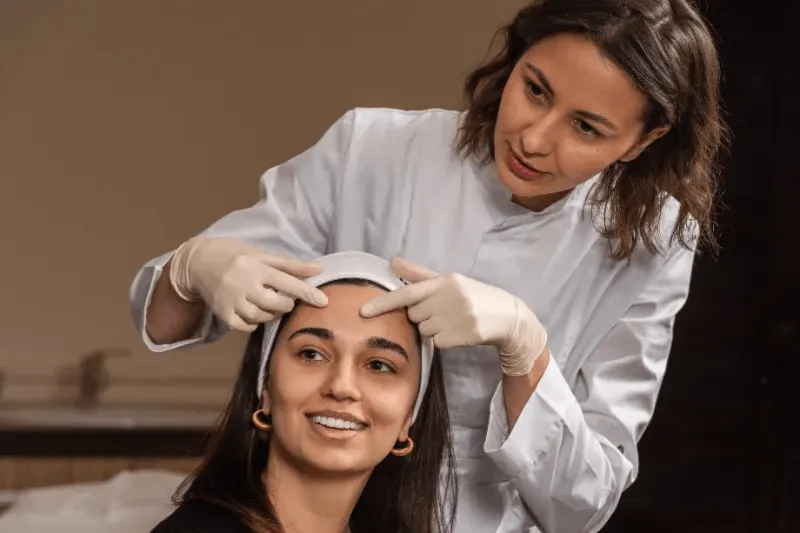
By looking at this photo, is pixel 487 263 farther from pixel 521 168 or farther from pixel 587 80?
pixel 587 80

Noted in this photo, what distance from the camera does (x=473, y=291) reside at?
1.68 m

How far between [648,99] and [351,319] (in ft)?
1.90

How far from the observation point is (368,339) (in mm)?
1710

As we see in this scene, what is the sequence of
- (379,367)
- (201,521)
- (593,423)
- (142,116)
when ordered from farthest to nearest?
(142,116) < (593,423) < (379,367) < (201,521)

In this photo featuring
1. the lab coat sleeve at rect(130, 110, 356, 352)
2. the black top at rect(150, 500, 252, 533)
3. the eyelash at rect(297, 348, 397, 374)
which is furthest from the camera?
the lab coat sleeve at rect(130, 110, 356, 352)

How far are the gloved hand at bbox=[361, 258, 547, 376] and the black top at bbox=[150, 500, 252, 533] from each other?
376 mm

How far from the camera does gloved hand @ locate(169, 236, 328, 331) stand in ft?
5.53

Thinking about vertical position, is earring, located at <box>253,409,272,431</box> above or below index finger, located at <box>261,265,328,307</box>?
below

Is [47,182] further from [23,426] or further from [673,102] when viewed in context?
[673,102]

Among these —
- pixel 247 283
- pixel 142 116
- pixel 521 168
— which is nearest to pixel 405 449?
pixel 247 283

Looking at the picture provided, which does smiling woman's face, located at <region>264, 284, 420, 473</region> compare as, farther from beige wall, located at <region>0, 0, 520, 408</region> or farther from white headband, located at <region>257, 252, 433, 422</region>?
beige wall, located at <region>0, 0, 520, 408</region>

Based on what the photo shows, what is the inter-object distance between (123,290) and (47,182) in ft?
1.42

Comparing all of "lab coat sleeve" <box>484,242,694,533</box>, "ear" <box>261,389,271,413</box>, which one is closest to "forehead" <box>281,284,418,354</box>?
"ear" <box>261,389,271,413</box>

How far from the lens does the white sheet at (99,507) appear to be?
8.40 ft
